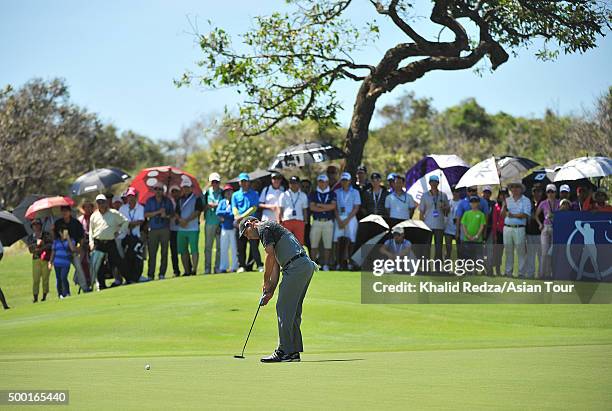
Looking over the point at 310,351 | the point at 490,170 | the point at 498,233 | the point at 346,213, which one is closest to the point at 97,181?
the point at 346,213

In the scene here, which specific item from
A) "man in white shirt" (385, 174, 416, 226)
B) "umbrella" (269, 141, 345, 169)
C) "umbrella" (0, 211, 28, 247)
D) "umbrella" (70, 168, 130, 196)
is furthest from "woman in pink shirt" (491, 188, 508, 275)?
"umbrella" (0, 211, 28, 247)

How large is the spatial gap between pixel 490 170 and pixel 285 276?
10.4m

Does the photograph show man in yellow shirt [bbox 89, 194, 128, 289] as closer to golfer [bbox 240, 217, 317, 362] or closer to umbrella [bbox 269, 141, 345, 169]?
umbrella [bbox 269, 141, 345, 169]

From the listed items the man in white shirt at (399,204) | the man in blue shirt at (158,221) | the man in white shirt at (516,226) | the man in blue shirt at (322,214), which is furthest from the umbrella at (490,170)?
the man in blue shirt at (158,221)

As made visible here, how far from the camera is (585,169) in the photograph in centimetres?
2055

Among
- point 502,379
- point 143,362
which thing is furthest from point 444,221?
point 502,379

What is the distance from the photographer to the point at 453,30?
82.4 feet

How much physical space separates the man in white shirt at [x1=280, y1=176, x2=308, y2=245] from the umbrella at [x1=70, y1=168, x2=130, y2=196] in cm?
521

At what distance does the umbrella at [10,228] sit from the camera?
22031 mm

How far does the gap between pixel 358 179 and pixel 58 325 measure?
8.45 meters

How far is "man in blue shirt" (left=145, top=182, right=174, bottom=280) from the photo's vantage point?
22.5 metres

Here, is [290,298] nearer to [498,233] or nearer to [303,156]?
[498,233]

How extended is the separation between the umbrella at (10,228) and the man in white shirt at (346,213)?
706cm

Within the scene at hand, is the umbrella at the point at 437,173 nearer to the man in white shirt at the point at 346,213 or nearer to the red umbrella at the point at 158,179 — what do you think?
the man in white shirt at the point at 346,213
